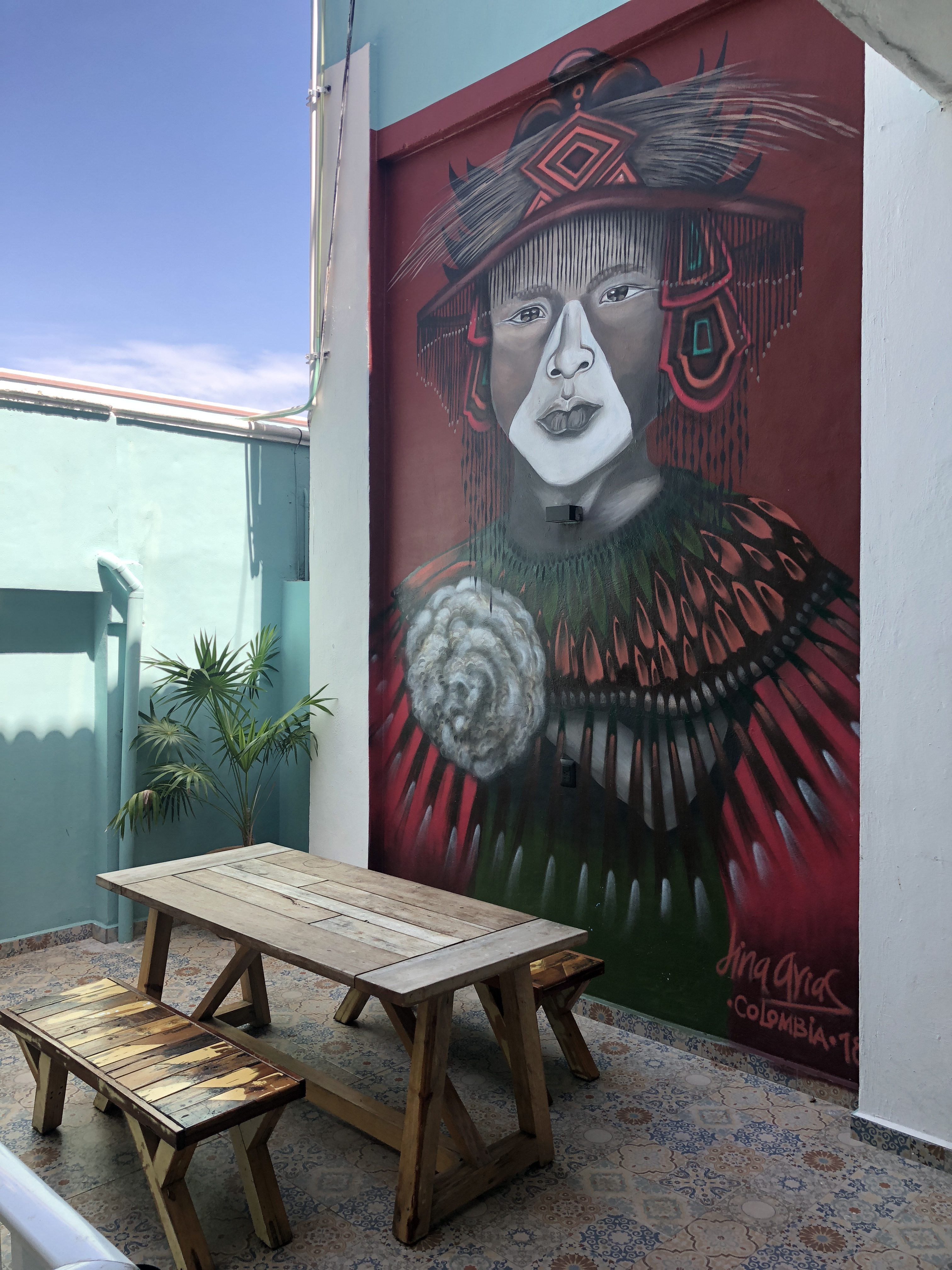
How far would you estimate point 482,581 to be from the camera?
4.18m

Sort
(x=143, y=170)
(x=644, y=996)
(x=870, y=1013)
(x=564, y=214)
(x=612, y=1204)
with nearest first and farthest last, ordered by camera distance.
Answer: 1. (x=612, y=1204)
2. (x=870, y=1013)
3. (x=644, y=996)
4. (x=564, y=214)
5. (x=143, y=170)

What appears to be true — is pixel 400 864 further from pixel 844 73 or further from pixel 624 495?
pixel 844 73

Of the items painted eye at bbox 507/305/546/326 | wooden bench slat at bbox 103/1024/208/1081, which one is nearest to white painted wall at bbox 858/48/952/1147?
painted eye at bbox 507/305/546/326

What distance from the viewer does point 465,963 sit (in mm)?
2404

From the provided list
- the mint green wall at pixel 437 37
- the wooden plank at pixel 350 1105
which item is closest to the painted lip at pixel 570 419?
the mint green wall at pixel 437 37

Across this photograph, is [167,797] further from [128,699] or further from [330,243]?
[330,243]

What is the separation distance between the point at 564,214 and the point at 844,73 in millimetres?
1178

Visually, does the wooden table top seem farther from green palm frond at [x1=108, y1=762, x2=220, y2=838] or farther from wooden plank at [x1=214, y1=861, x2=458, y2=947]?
green palm frond at [x1=108, y1=762, x2=220, y2=838]

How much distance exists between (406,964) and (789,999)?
4.87 ft

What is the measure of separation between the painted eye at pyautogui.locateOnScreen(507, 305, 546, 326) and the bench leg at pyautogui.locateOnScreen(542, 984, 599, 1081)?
2.65m

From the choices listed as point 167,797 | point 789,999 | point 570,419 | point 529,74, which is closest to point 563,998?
point 789,999

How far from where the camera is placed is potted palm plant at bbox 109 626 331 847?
15.0ft

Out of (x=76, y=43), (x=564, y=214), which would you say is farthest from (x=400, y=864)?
(x=76, y=43)

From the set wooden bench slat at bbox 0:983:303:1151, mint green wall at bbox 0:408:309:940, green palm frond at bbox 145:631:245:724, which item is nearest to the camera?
wooden bench slat at bbox 0:983:303:1151
